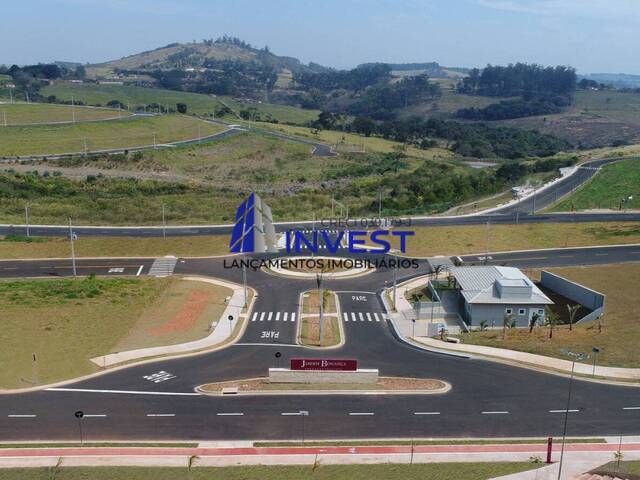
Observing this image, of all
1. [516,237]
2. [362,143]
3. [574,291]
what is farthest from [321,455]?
[362,143]

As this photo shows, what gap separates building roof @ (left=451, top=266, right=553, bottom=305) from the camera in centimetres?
5669

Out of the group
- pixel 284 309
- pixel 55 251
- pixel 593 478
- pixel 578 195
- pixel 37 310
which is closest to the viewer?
pixel 593 478

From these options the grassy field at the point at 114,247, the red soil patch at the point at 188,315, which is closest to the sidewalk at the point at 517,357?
the red soil patch at the point at 188,315

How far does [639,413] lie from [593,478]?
950 cm

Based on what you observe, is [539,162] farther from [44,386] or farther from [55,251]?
[44,386]

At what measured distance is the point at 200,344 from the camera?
50.1m

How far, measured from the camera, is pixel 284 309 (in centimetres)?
5984

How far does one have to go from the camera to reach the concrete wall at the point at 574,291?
187ft

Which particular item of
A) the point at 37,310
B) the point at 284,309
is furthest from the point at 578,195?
the point at 37,310

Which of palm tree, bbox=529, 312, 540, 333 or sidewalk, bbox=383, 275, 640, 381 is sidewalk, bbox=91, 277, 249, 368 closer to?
sidewalk, bbox=383, 275, 640, 381

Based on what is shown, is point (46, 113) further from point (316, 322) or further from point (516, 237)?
point (316, 322)

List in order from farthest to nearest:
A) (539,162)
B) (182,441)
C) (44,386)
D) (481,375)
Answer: (539,162) → (481,375) → (44,386) → (182,441)

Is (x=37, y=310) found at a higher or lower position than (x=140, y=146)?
lower

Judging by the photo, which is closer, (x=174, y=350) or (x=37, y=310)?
(x=174, y=350)
